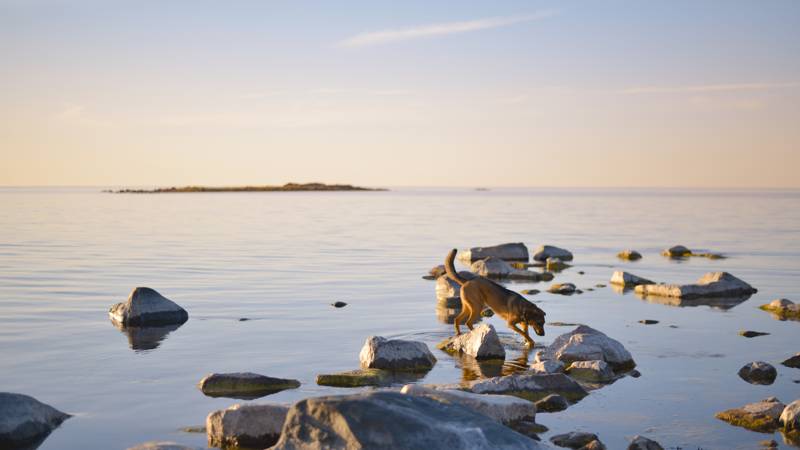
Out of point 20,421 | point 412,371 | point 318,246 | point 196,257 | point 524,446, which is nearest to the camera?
point 524,446

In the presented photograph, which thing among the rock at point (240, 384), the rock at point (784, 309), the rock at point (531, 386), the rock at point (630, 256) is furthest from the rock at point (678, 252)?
the rock at point (240, 384)

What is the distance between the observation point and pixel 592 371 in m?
15.5

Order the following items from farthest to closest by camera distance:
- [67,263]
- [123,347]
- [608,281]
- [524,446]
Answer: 1. [67,263]
2. [608,281]
3. [123,347]
4. [524,446]

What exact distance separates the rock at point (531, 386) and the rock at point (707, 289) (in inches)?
563

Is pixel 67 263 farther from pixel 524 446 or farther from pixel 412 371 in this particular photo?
pixel 524 446

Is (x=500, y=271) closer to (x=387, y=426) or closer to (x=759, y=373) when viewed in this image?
(x=759, y=373)

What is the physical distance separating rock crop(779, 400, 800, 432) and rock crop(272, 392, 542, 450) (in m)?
5.13

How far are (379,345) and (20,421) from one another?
6921mm

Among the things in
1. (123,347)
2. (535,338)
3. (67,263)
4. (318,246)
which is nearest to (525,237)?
(318,246)

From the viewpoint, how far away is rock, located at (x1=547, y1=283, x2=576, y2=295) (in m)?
28.7

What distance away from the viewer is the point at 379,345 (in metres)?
16.2

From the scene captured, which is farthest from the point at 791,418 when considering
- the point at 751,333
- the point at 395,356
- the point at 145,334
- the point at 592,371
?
the point at 145,334

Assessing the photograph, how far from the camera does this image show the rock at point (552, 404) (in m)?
13.1

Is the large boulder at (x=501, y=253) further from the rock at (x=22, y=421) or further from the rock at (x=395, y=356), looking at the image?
the rock at (x=22, y=421)
